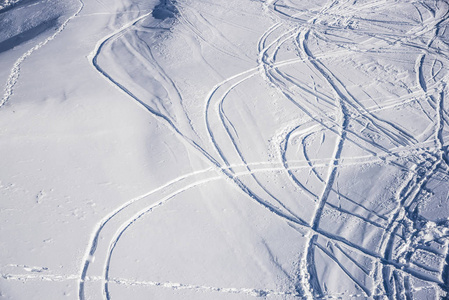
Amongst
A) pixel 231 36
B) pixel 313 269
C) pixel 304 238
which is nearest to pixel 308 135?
pixel 304 238

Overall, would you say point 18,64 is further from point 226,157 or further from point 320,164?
point 320,164

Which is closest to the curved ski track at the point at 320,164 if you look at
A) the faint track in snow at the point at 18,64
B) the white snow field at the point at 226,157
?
the white snow field at the point at 226,157

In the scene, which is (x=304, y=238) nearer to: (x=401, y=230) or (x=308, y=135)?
(x=401, y=230)

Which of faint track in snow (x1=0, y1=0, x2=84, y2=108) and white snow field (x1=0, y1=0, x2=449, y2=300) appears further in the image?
faint track in snow (x1=0, y1=0, x2=84, y2=108)

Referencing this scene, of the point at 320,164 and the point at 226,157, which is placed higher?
the point at 226,157

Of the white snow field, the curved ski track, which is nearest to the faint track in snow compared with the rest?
the white snow field

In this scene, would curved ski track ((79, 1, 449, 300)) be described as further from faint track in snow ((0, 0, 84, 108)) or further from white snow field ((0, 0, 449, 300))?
faint track in snow ((0, 0, 84, 108))

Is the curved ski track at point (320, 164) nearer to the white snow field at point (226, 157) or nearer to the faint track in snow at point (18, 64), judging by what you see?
the white snow field at point (226, 157)

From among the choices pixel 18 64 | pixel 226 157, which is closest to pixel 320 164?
pixel 226 157
